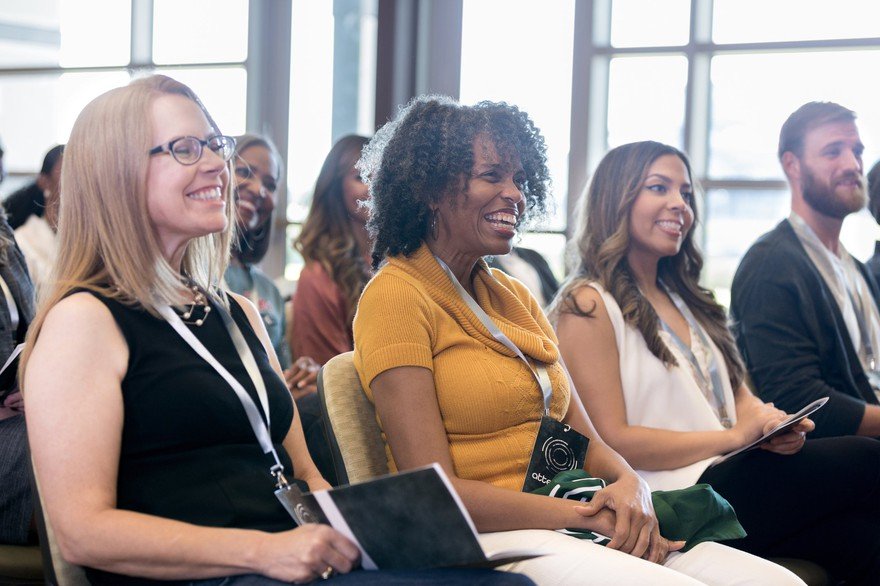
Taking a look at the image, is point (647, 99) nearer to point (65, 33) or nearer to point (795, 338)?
point (795, 338)

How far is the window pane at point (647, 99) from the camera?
4578 millimetres

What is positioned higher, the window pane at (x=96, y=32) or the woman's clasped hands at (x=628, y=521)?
the window pane at (x=96, y=32)

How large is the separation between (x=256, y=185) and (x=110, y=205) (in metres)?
2.02

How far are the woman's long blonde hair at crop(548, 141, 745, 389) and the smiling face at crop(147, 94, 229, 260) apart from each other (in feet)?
3.66

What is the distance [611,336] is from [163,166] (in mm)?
1262

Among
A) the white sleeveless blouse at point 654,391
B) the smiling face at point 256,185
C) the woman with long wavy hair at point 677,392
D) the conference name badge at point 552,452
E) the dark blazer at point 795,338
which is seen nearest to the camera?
the conference name badge at point 552,452

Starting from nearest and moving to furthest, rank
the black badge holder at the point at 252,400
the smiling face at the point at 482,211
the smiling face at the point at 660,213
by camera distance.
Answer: the black badge holder at the point at 252,400, the smiling face at the point at 482,211, the smiling face at the point at 660,213

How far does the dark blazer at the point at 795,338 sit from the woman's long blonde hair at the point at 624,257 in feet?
0.77

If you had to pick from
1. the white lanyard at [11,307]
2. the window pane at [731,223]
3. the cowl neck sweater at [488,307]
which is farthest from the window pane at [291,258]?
the cowl neck sweater at [488,307]

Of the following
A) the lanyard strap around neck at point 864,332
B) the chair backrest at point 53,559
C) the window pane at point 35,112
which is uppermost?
the window pane at point 35,112

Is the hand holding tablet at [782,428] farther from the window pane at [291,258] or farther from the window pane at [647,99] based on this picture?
the window pane at [291,258]

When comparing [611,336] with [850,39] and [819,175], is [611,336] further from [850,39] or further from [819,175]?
[850,39]

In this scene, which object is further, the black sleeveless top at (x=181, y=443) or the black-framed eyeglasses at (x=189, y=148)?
the black-framed eyeglasses at (x=189, y=148)

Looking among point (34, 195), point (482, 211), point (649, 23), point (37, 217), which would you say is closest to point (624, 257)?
point (482, 211)
